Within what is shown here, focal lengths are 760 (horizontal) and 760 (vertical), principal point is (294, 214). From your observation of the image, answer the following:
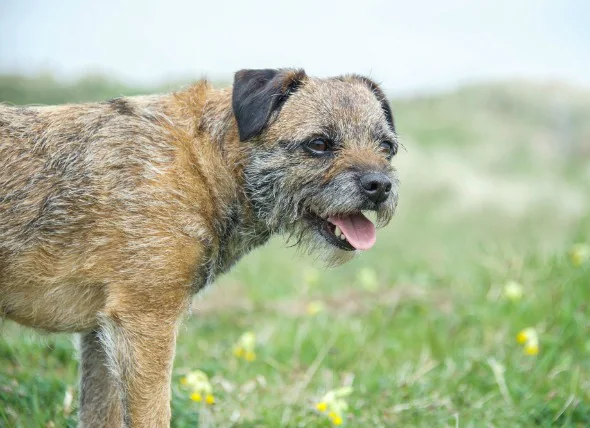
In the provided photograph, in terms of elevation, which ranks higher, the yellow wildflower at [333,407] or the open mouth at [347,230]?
the open mouth at [347,230]

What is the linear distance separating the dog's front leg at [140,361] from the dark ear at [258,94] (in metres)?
1.27

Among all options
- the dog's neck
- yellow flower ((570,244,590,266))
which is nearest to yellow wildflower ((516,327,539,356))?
yellow flower ((570,244,590,266))

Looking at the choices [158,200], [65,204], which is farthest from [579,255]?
[65,204]

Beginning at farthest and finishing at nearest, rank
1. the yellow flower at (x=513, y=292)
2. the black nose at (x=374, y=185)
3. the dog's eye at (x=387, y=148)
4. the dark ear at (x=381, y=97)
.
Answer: the yellow flower at (x=513, y=292) → the dark ear at (x=381, y=97) → the dog's eye at (x=387, y=148) → the black nose at (x=374, y=185)

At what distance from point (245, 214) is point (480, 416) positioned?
2.20m

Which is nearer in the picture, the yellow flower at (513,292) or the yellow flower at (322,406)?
the yellow flower at (322,406)

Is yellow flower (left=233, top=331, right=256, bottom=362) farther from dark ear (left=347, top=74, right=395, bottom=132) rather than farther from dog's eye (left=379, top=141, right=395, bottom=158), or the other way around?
dark ear (left=347, top=74, right=395, bottom=132)

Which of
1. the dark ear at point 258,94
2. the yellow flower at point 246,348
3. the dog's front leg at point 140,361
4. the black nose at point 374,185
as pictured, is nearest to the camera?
the dog's front leg at point 140,361

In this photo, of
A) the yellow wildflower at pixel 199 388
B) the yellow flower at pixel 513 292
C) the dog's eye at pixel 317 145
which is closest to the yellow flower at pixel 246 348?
the yellow wildflower at pixel 199 388

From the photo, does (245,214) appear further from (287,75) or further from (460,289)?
(460,289)

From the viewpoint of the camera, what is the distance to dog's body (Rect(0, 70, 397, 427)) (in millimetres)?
4266

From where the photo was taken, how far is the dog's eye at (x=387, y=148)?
5.09 metres

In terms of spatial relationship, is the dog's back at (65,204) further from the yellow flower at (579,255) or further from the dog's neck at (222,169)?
the yellow flower at (579,255)

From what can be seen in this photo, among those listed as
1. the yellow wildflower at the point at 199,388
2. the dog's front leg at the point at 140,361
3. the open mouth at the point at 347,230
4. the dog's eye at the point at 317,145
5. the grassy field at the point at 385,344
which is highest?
the dog's eye at the point at 317,145
